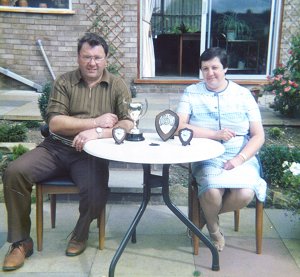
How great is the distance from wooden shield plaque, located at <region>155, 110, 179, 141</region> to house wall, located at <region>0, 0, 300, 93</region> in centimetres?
446

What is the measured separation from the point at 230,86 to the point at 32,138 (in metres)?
2.38

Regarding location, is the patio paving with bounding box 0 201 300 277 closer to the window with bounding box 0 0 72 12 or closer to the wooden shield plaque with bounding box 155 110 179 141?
the wooden shield plaque with bounding box 155 110 179 141

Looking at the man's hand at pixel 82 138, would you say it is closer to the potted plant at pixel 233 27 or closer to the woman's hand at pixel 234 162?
the woman's hand at pixel 234 162

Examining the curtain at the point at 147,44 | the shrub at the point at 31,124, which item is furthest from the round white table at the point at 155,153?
the curtain at the point at 147,44

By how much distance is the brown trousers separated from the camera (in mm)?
2244

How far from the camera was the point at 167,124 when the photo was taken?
7.46ft

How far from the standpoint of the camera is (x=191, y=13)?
7.89m

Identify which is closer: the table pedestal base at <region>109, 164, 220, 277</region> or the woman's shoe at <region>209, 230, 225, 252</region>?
the table pedestal base at <region>109, 164, 220, 277</region>

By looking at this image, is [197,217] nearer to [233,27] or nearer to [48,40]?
[48,40]

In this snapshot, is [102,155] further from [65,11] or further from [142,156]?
[65,11]

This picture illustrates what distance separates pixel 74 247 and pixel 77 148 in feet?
1.98

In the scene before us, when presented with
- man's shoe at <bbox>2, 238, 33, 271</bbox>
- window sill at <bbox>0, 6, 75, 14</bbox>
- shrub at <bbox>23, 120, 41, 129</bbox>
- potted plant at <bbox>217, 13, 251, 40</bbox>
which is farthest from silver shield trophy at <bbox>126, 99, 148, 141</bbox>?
potted plant at <bbox>217, 13, 251, 40</bbox>

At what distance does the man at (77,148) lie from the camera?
7.39ft

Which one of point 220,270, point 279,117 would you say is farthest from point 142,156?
point 279,117
